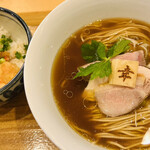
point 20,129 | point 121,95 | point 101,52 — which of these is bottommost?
point 20,129

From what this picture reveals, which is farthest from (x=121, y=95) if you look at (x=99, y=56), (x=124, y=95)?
(x=99, y=56)

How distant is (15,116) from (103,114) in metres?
0.71

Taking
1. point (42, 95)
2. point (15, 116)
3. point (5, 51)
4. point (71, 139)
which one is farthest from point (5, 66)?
point (71, 139)

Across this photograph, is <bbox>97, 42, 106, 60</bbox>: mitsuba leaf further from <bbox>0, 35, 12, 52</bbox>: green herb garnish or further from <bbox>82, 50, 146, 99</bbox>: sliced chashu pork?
<bbox>0, 35, 12, 52</bbox>: green herb garnish

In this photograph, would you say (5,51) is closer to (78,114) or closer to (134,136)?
A: (78,114)

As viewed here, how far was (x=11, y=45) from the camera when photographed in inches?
74.0

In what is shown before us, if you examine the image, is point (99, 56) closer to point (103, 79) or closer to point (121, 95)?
point (103, 79)

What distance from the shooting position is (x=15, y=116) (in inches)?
64.4

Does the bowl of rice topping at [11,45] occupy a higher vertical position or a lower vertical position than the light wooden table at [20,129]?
higher

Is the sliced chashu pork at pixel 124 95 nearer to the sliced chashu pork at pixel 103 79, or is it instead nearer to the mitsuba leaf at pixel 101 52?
the sliced chashu pork at pixel 103 79

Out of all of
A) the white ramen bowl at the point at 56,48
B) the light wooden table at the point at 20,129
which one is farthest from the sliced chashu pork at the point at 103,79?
the light wooden table at the point at 20,129

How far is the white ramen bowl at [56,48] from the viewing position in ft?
3.96

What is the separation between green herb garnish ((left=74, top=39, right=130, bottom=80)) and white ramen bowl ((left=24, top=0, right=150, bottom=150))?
0.23 metres

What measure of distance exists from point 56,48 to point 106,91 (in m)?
0.53
